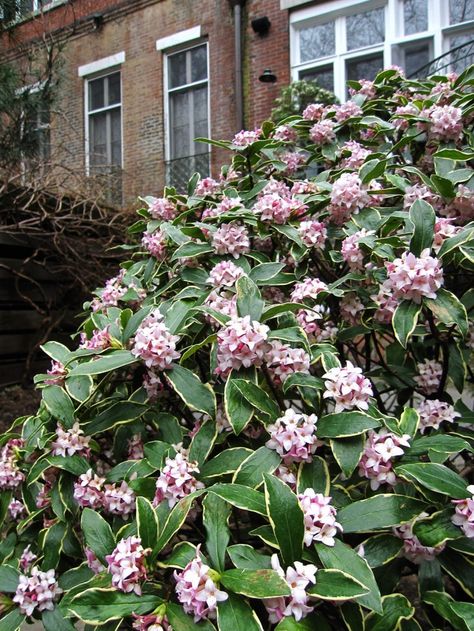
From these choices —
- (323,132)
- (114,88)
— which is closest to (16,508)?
(323,132)

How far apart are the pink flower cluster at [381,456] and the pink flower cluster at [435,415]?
30cm

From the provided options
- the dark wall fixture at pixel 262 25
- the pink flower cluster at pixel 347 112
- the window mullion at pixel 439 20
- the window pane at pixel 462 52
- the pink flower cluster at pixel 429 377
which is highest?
the dark wall fixture at pixel 262 25

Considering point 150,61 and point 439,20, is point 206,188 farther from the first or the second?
point 150,61

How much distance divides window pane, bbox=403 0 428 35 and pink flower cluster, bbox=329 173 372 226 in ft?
24.5

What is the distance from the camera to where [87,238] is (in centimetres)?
572

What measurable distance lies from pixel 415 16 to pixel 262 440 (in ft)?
27.6

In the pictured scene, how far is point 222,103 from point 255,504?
960 cm

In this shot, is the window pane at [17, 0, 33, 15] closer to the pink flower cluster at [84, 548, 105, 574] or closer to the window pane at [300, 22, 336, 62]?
the window pane at [300, 22, 336, 62]

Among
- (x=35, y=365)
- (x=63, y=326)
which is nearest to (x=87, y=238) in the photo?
(x=63, y=326)

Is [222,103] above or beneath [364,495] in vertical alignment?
above

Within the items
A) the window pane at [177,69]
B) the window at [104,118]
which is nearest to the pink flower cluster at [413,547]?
the window pane at [177,69]

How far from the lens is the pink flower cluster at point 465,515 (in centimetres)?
99

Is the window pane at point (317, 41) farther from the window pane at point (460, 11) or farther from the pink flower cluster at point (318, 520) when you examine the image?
the pink flower cluster at point (318, 520)

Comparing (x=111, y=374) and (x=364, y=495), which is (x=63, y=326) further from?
(x=364, y=495)
